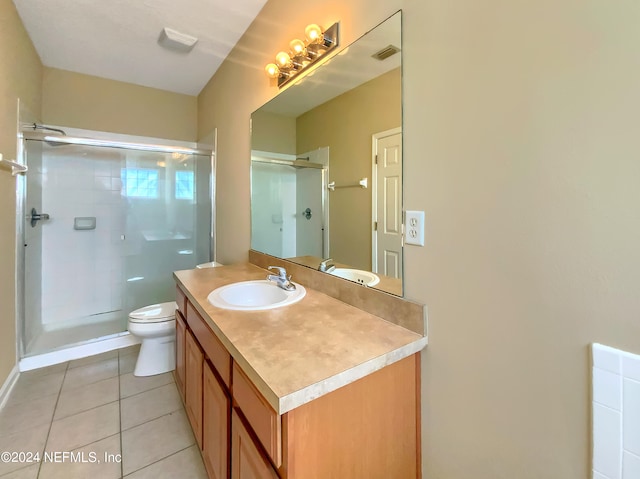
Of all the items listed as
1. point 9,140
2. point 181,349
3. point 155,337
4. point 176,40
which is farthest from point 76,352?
point 176,40

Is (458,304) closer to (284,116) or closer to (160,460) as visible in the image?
(284,116)

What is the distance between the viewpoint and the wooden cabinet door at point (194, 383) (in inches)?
51.0

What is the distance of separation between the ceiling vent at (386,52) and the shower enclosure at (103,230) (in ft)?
7.26

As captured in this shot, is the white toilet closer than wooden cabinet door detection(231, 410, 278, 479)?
No

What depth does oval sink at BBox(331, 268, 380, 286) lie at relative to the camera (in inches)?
47.0

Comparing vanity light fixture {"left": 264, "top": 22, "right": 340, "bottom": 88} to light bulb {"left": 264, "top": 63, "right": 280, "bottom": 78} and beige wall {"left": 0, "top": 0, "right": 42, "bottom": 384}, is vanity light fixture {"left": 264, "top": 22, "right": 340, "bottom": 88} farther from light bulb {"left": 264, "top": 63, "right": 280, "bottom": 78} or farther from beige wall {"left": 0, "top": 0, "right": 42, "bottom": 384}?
beige wall {"left": 0, "top": 0, "right": 42, "bottom": 384}

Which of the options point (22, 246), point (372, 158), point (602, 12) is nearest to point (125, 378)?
point (22, 246)

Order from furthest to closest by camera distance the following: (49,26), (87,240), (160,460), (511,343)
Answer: (87,240)
(49,26)
(160,460)
(511,343)

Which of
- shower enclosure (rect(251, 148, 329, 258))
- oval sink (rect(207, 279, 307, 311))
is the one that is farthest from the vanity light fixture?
oval sink (rect(207, 279, 307, 311))

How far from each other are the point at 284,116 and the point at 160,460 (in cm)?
195

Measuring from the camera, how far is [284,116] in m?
1.76

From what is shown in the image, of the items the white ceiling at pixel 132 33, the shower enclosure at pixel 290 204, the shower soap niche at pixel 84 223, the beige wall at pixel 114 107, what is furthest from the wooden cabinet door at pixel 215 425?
the beige wall at pixel 114 107

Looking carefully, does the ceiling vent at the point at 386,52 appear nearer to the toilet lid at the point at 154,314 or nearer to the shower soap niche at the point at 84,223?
the toilet lid at the point at 154,314

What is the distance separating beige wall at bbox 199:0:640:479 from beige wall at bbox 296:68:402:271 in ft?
0.38
